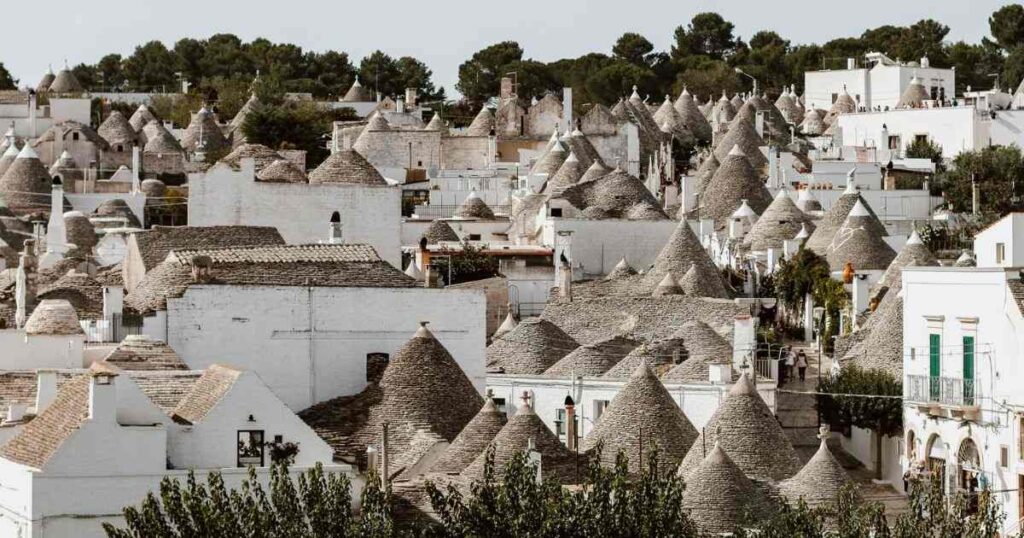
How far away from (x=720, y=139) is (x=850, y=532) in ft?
208

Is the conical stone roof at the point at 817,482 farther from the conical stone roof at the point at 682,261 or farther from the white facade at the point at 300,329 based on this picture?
the conical stone roof at the point at 682,261

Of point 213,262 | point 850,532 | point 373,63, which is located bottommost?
point 850,532

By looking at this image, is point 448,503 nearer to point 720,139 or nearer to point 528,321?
point 528,321

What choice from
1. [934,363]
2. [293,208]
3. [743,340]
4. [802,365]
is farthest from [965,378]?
[293,208]

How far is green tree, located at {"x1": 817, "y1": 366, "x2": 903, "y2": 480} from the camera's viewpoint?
49750mm

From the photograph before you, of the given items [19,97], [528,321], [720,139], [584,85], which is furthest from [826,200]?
[584,85]

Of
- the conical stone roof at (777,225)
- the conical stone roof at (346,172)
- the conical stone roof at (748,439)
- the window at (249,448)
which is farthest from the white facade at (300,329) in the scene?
the conical stone roof at (777,225)

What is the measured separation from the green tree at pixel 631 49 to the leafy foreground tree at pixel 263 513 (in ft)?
368

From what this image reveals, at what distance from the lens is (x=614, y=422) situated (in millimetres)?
45906

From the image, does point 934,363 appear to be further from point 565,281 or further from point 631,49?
point 631,49

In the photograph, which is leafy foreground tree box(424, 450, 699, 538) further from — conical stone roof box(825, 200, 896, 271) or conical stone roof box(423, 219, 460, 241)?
conical stone roof box(423, 219, 460, 241)

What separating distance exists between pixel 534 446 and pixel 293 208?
2191 cm

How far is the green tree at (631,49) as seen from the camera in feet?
480

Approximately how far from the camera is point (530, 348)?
2164 inches
